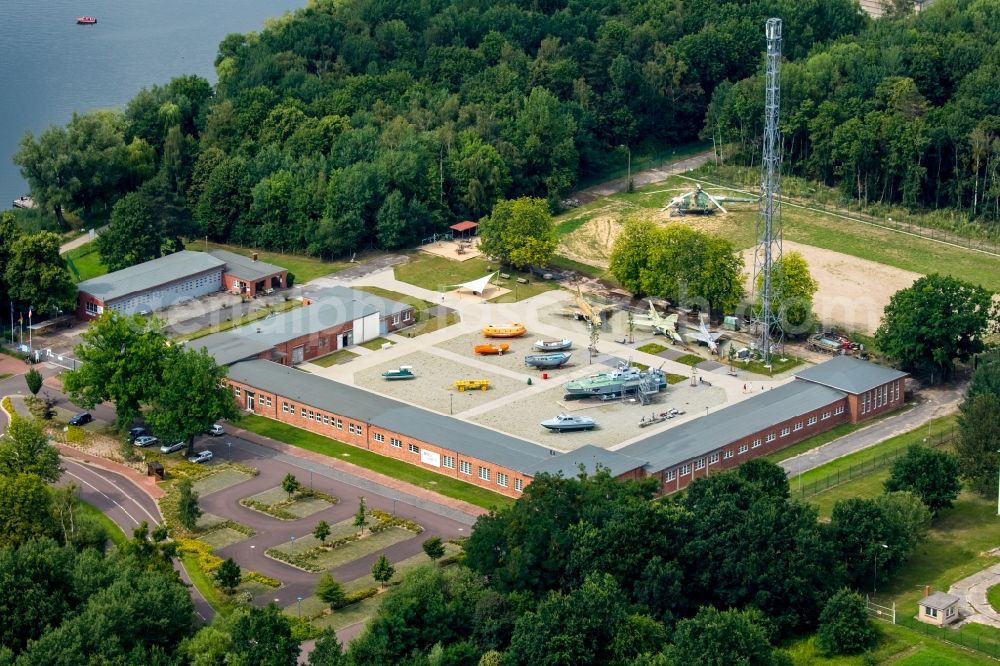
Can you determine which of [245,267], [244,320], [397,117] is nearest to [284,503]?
[244,320]

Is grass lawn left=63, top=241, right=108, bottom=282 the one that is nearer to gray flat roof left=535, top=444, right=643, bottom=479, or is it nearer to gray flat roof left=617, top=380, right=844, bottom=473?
gray flat roof left=535, top=444, right=643, bottom=479

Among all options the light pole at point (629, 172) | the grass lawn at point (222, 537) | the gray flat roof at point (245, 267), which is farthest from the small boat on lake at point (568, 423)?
the light pole at point (629, 172)

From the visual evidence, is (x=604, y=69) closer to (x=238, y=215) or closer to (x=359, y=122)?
(x=359, y=122)

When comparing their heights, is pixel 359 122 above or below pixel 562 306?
above

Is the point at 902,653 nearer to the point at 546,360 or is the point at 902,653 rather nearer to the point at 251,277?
the point at 546,360

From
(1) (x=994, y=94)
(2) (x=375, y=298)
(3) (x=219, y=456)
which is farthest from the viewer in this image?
(1) (x=994, y=94)

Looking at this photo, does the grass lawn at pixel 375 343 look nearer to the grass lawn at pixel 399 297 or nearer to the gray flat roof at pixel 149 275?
the grass lawn at pixel 399 297

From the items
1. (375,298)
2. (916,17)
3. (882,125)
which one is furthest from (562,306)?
(916,17)
